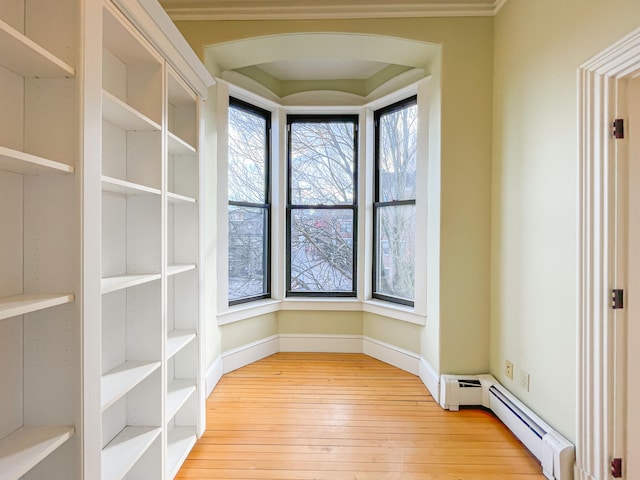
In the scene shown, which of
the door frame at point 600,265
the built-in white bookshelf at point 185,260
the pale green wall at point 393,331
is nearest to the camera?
the door frame at point 600,265

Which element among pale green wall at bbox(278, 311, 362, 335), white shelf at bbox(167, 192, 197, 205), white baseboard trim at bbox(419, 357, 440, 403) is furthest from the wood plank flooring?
white shelf at bbox(167, 192, 197, 205)

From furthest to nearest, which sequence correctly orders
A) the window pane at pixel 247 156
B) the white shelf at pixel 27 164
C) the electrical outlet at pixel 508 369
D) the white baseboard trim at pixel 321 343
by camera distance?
the white baseboard trim at pixel 321 343 < the window pane at pixel 247 156 < the electrical outlet at pixel 508 369 < the white shelf at pixel 27 164

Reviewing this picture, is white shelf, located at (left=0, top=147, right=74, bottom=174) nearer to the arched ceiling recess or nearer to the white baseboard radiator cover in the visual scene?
the arched ceiling recess

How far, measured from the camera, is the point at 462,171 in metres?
2.59

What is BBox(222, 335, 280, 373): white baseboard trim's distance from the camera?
3.11m

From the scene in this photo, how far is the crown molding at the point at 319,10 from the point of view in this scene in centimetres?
255

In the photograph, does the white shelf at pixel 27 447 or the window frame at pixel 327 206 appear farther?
the window frame at pixel 327 206

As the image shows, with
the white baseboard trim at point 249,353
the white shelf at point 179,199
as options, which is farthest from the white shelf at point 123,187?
the white baseboard trim at point 249,353

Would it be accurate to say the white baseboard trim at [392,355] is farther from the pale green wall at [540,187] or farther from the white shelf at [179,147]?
the white shelf at [179,147]

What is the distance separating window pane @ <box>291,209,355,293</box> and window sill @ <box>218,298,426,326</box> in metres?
0.15

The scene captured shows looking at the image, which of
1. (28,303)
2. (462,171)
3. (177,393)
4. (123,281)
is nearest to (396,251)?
(462,171)

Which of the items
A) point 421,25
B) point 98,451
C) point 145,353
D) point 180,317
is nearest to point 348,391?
point 180,317

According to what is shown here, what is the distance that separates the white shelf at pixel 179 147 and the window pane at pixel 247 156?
43.5 inches

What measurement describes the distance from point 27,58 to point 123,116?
1.58ft
